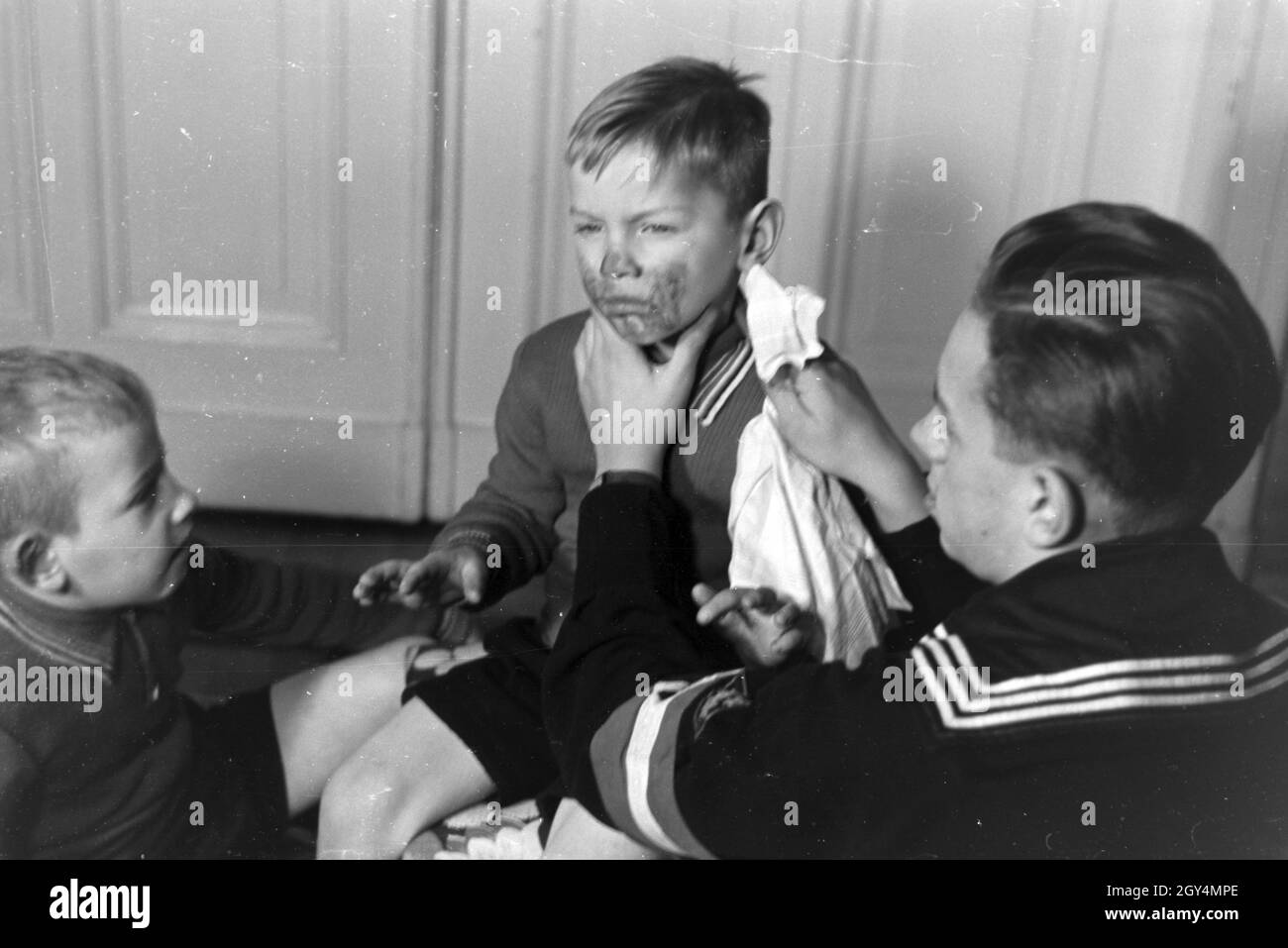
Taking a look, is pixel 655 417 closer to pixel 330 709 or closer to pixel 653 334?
pixel 653 334

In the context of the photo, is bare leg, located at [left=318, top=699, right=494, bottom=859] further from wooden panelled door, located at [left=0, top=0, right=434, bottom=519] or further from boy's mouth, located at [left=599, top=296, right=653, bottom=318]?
boy's mouth, located at [left=599, top=296, right=653, bottom=318]

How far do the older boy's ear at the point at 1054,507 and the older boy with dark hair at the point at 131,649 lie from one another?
380 mm

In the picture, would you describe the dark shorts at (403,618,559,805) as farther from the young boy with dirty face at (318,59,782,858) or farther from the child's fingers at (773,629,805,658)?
the child's fingers at (773,629,805,658)

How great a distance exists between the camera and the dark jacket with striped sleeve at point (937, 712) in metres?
0.77

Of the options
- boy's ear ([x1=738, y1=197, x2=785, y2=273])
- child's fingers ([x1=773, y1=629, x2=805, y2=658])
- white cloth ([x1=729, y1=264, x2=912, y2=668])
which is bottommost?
child's fingers ([x1=773, y1=629, x2=805, y2=658])

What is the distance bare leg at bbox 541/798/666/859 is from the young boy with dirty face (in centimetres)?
3

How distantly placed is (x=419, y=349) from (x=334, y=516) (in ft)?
0.38

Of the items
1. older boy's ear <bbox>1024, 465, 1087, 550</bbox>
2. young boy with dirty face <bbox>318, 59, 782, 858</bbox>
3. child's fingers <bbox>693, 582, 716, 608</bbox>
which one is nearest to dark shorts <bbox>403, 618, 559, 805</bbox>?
young boy with dirty face <bbox>318, 59, 782, 858</bbox>

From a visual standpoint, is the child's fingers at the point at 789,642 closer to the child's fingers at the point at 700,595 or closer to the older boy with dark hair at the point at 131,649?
the child's fingers at the point at 700,595

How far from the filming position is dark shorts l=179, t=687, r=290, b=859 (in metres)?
0.85

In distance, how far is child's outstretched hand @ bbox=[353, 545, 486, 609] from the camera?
33.0 inches

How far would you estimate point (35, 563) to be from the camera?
0.81 metres

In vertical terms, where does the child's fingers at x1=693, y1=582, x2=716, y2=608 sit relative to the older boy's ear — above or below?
below
